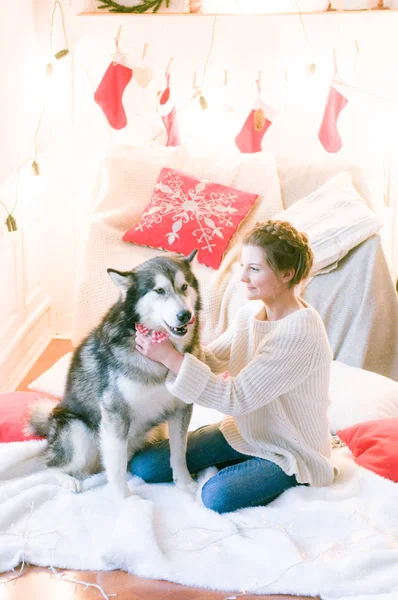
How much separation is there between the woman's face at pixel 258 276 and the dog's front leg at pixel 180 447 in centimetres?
37

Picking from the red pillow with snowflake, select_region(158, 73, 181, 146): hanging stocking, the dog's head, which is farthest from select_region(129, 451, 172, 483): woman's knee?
select_region(158, 73, 181, 146): hanging stocking

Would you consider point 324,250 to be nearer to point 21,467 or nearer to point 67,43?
point 21,467

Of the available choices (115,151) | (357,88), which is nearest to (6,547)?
(115,151)

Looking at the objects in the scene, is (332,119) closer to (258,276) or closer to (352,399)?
(352,399)

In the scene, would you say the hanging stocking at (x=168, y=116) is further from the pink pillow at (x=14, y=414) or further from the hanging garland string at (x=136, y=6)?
the pink pillow at (x=14, y=414)

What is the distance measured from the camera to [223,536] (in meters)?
1.94

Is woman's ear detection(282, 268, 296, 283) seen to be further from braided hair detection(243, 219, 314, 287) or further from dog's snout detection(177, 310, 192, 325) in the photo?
dog's snout detection(177, 310, 192, 325)

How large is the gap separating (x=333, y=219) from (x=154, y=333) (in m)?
1.61

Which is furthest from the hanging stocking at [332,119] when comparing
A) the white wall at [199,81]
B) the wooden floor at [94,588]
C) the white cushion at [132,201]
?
the wooden floor at [94,588]

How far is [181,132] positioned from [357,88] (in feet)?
3.08

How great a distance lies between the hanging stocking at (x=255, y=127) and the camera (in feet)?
12.8

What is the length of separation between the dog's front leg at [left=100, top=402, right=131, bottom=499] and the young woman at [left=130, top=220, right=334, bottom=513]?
0.17m

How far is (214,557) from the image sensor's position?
1.86m

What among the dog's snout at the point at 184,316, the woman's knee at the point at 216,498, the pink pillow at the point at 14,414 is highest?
the dog's snout at the point at 184,316
